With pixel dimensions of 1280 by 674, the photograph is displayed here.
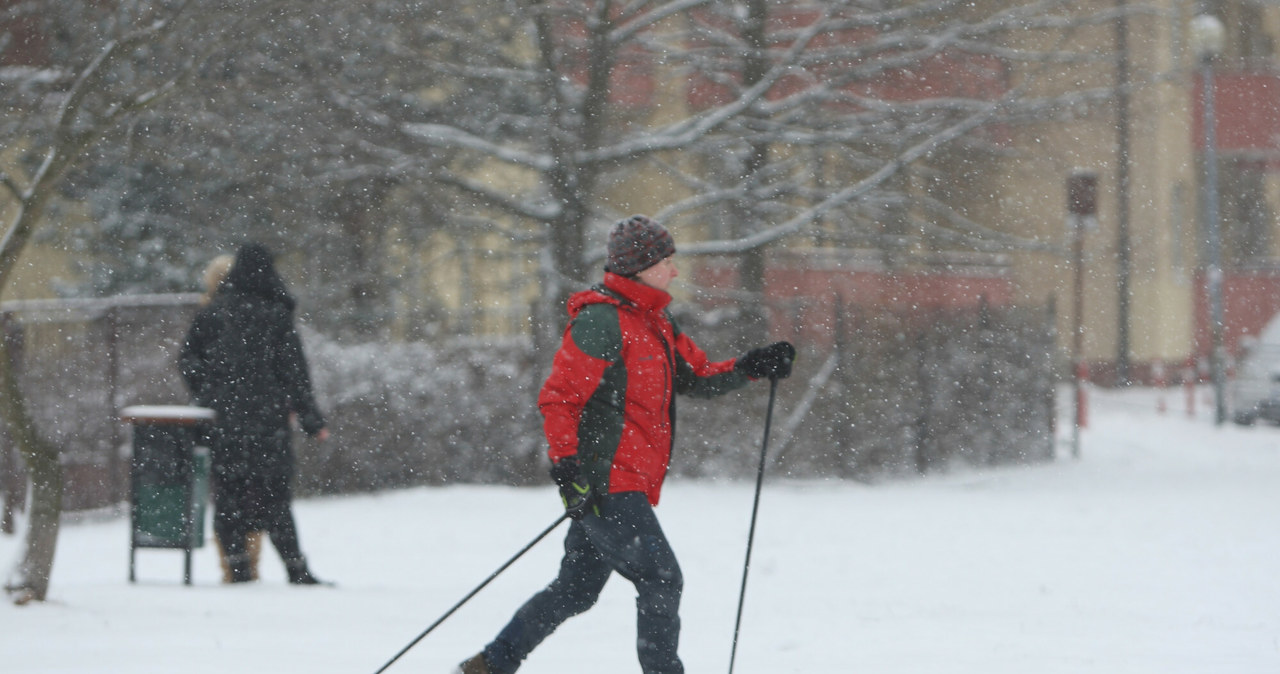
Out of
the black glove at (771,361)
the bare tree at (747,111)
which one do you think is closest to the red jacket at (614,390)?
the black glove at (771,361)

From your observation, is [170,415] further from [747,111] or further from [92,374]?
[747,111]

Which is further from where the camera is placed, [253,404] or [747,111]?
[747,111]

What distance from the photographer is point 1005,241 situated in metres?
13.9

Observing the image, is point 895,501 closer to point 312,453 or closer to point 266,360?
point 312,453

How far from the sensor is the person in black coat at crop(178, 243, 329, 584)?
7703 mm

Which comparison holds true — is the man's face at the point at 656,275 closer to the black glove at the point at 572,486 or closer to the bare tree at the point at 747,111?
the black glove at the point at 572,486

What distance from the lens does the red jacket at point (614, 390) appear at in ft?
14.7

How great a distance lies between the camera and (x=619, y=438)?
4.57 m

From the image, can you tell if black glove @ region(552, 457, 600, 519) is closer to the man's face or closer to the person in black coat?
the man's face

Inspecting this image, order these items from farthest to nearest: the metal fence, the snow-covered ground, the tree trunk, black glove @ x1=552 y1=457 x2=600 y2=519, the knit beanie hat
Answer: the metal fence → the tree trunk → the snow-covered ground → the knit beanie hat → black glove @ x1=552 y1=457 x2=600 y2=519

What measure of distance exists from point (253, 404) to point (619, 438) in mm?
3672

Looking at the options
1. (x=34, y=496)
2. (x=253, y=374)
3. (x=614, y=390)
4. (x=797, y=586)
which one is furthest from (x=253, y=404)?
(x=614, y=390)

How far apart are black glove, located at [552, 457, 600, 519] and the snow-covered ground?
147 centimetres

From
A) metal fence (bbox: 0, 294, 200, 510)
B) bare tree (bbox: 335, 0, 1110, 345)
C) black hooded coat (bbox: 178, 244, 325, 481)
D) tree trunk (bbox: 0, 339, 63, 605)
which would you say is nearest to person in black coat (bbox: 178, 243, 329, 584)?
black hooded coat (bbox: 178, 244, 325, 481)
